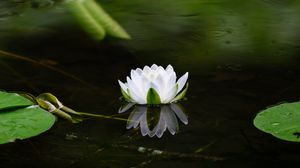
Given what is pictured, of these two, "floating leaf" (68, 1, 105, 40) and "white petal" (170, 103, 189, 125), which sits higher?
"floating leaf" (68, 1, 105, 40)

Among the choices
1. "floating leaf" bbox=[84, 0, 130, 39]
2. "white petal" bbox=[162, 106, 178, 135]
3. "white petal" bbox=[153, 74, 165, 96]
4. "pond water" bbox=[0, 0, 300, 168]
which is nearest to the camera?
"pond water" bbox=[0, 0, 300, 168]

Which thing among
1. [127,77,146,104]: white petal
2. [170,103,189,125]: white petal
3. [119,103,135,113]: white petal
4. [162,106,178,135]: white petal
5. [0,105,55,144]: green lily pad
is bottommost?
[162,106,178,135]: white petal

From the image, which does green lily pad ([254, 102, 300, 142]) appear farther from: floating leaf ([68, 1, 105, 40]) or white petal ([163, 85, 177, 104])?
floating leaf ([68, 1, 105, 40])

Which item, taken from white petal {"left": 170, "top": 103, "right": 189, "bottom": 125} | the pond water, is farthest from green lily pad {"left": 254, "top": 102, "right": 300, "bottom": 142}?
white petal {"left": 170, "top": 103, "right": 189, "bottom": 125}

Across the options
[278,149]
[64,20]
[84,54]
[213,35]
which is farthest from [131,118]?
[64,20]

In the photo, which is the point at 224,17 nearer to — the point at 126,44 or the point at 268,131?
the point at 126,44

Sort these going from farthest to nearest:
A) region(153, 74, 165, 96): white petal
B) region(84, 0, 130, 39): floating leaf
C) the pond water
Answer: region(84, 0, 130, 39): floating leaf → region(153, 74, 165, 96): white petal → the pond water

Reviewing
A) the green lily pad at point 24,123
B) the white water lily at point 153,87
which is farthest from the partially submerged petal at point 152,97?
the green lily pad at point 24,123

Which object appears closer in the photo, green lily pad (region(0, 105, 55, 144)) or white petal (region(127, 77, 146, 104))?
green lily pad (region(0, 105, 55, 144))
